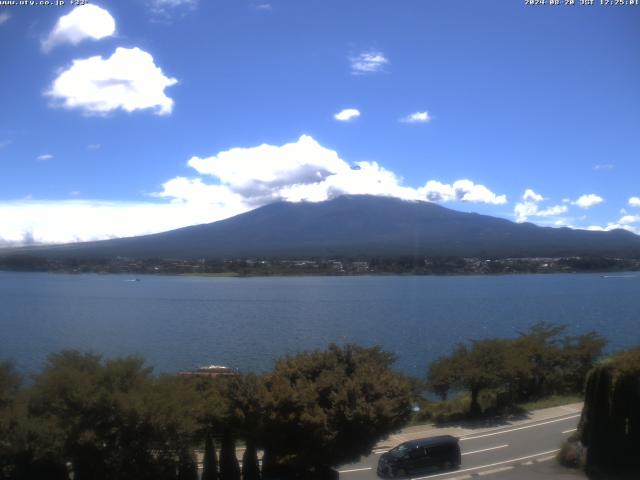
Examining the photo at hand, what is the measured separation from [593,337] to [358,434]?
20.0 m

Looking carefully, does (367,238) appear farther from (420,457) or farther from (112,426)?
(112,426)

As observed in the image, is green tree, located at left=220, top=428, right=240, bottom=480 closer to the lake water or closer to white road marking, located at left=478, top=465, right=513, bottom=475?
white road marking, located at left=478, top=465, right=513, bottom=475

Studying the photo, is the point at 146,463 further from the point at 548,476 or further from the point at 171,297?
the point at 171,297

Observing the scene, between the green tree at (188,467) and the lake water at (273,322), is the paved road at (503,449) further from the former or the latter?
the lake water at (273,322)

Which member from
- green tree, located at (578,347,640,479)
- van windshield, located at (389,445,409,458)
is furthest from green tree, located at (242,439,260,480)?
green tree, located at (578,347,640,479)

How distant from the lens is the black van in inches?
519

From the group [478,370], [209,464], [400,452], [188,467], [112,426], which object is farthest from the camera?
[478,370]

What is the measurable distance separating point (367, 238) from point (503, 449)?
150628mm

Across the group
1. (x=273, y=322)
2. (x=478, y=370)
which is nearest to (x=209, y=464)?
(x=478, y=370)

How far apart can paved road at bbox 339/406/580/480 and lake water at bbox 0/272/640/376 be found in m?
12.7

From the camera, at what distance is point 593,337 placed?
28203mm

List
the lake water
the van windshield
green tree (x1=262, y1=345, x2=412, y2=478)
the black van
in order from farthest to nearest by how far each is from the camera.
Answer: the lake water < the van windshield < the black van < green tree (x1=262, y1=345, x2=412, y2=478)

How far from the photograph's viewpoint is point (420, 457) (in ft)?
43.6

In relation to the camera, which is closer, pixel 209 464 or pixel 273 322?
pixel 209 464
